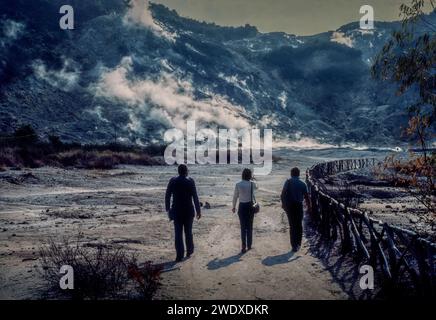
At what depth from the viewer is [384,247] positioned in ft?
30.7

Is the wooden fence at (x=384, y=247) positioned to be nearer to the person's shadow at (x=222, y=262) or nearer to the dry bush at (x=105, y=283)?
the person's shadow at (x=222, y=262)

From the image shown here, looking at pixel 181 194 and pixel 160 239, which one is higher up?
pixel 181 194

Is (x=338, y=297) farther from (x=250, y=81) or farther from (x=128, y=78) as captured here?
(x=250, y=81)

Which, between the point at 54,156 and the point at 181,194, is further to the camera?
the point at 54,156

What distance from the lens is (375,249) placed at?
22.7 feet

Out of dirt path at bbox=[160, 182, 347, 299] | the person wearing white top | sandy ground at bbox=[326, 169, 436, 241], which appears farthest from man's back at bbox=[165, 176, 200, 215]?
sandy ground at bbox=[326, 169, 436, 241]

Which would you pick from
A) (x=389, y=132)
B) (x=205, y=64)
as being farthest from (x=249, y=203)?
(x=389, y=132)

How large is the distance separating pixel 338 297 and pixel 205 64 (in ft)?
278

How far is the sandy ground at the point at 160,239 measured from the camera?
253 inches

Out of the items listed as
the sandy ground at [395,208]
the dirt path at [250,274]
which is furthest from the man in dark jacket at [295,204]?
the sandy ground at [395,208]

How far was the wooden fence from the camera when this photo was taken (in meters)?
5.41

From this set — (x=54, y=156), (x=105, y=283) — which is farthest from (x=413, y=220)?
(x=54, y=156)

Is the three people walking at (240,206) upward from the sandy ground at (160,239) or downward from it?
upward

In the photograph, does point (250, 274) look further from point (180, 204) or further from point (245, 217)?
point (180, 204)
